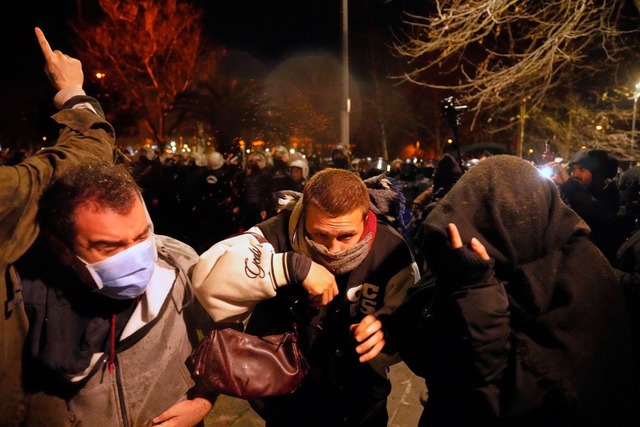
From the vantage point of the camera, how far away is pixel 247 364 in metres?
1.84

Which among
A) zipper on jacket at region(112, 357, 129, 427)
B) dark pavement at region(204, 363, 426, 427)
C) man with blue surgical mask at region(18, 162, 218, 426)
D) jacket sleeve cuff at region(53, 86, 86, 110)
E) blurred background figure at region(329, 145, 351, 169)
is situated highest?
jacket sleeve cuff at region(53, 86, 86, 110)

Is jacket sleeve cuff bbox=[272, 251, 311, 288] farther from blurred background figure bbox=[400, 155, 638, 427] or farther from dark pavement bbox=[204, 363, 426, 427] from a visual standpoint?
dark pavement bbox=[204, 363, 426, 427]

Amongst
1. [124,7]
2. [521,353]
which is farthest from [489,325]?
[124,7]

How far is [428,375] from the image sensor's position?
1.73 meters

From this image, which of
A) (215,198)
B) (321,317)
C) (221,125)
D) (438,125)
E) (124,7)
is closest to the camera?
(321,317)

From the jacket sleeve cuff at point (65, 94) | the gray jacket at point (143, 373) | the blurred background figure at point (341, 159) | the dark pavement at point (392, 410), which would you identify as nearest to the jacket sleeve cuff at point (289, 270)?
the gray jacket at point (143, 373)

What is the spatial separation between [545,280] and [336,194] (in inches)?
40.0

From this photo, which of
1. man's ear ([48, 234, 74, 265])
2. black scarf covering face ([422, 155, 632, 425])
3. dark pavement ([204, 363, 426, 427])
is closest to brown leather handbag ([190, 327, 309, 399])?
man's ear ([48, 234, 74, 265])

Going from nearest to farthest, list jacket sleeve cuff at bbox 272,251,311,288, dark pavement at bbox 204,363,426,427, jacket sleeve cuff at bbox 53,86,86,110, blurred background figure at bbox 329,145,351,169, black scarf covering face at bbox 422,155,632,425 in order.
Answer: black scarf covering face at bbox 422,155,632,425
jacket sleeve cuff at bbox 272,251,311,288
jacket sleeve cuff at bbox 53,86,86,110
dark pavement at bbox 204,363,426,427
blurred background figure at bbox 329,145,351,169

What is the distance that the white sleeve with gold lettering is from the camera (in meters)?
1.81

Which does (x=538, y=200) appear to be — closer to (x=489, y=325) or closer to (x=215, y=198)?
(x=489, y=325)

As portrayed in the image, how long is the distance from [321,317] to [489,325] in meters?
0.97

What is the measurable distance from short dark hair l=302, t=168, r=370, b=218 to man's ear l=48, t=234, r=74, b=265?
1.10m

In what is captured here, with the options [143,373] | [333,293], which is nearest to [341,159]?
[333,293]
